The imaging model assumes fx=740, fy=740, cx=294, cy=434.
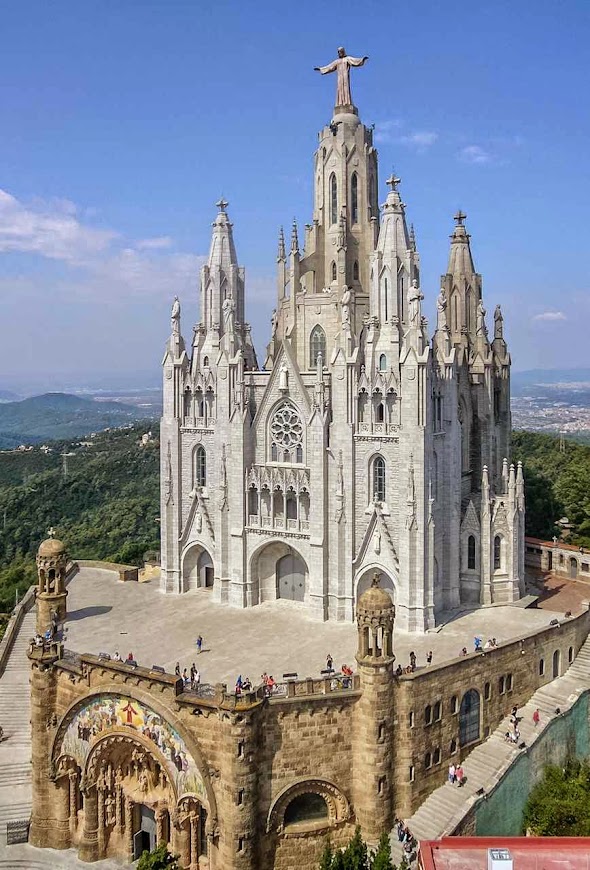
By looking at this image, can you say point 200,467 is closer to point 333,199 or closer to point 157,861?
point 333,199

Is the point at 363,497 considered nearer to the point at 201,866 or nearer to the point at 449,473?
the point at 449,473

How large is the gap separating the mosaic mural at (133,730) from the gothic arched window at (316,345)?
730 inches

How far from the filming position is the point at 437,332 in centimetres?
3547

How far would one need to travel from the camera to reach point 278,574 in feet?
122

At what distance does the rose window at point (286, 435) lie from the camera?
3581 centimetres

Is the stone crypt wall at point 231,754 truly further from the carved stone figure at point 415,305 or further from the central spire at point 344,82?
the central spire at point 344,82

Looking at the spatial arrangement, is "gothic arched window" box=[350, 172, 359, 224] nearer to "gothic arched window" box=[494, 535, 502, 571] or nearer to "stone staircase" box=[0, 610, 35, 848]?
"gothic arched window" box=[494, 535, 502, 571]

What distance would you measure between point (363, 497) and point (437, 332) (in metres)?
8.78

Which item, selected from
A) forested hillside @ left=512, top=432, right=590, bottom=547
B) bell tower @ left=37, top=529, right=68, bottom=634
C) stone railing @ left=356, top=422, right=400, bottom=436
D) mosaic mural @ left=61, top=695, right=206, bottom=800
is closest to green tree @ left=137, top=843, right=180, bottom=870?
mosaic mural @ left=61, top=695, right=206, bottom=800

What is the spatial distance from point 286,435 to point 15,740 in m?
18.1

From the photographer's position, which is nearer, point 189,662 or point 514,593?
point 189,662

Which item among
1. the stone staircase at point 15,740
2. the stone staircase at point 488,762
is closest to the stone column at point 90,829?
the stone staircase at point 15,740

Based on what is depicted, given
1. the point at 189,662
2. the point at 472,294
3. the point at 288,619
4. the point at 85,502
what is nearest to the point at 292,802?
the point at 189,662

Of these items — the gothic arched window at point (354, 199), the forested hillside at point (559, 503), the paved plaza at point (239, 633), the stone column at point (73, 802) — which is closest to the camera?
the stone column at point (73, 802)
